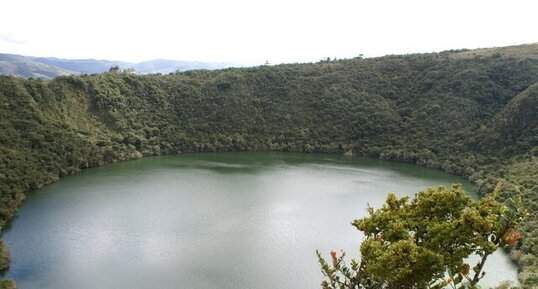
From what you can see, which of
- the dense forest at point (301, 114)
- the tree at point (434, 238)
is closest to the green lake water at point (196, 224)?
the dense forest at point (301, 114)

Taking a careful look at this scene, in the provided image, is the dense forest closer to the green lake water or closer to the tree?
the green lake water

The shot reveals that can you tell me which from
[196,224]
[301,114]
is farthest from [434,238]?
[301,114]

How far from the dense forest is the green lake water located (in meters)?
4.31

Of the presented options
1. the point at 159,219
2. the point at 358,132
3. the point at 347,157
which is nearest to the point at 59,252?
the point at 159,219

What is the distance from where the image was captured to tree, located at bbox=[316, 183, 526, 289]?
13328 mm

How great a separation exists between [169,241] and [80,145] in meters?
28.2

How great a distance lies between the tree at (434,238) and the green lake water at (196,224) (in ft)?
45.5

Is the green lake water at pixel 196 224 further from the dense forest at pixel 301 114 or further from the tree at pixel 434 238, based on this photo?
the tree at pixel 434 238

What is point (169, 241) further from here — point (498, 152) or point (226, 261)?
point (498, 152)

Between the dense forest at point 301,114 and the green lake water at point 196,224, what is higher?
the dense forest at point 301,114

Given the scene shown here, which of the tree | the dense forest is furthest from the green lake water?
the tree

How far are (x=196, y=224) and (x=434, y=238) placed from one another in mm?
26424

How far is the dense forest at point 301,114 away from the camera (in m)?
54.3

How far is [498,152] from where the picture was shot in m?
58.3
